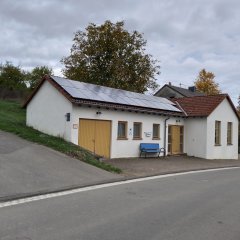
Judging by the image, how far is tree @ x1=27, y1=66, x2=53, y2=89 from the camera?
50094mm

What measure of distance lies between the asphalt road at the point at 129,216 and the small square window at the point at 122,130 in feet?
37.3

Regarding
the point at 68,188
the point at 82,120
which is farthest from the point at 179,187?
the point at 82,120

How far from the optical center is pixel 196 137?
99.9 feet

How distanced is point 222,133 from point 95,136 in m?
13.1

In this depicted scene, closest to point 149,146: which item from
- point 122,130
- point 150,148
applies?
point 150,148

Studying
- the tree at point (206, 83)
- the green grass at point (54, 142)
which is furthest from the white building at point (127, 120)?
the tree at point (206, 83)

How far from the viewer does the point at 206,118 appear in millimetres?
29828

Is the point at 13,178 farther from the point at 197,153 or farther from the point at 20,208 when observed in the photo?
the point at 197,153

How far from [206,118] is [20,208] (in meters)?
22.0

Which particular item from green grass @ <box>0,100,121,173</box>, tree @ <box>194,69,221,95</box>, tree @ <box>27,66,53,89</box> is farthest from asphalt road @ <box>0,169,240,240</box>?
tree @ <box>194,69,221,95</box>

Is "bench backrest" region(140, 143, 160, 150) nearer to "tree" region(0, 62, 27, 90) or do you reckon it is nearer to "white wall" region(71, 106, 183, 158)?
"white wall" region(71, 106, 183, 158)

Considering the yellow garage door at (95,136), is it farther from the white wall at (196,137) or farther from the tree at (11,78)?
the tree at (11,78)

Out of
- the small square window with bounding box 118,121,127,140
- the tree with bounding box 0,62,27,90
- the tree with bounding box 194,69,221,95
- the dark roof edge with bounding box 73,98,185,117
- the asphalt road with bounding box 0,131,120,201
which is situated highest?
the tree with bounding box 194,69,221,95

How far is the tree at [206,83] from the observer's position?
72.7 meters
